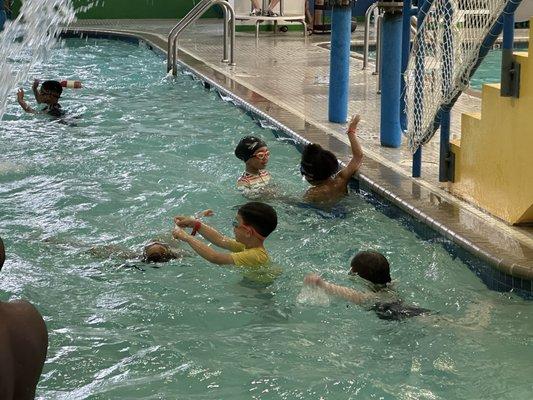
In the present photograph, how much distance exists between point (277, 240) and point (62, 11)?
51.2 ft

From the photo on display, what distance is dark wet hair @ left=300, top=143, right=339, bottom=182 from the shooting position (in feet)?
23.2

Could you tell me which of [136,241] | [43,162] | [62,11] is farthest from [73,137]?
[62,11]

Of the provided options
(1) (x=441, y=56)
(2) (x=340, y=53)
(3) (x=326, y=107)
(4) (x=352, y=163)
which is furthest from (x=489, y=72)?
(4) (x=352, y=163)

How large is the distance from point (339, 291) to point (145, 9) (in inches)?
688

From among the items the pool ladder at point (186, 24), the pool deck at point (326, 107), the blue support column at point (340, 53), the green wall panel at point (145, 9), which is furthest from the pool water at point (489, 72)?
the green wall panel at point (145, 9)

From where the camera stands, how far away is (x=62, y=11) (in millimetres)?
21156

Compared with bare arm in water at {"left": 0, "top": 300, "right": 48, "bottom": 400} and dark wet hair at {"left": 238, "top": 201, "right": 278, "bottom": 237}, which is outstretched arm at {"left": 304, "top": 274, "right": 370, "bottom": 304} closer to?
dark wet hair at {"left": 238, "top": 201, "right": 278, "bottom": 237}

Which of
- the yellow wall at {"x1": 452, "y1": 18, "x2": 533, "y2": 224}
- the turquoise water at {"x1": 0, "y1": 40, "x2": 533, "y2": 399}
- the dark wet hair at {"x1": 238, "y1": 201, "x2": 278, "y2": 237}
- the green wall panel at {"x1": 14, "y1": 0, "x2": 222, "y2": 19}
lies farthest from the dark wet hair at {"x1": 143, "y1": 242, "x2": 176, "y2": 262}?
the green wall panel at {"x1": 14, "y1": 0, "x2": 222, "y2": 19}

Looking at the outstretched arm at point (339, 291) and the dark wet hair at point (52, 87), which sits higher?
the dark wet hair at point (52, 87)

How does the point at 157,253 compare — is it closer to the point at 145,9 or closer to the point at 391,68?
the point at 391,68

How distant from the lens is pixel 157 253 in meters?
6.05

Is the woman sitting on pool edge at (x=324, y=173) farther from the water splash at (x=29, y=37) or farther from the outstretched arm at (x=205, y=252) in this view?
the water splash at (x=29, y=37)

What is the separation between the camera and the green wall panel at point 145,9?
21.8 meters

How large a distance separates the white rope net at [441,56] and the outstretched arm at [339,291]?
2061mm
